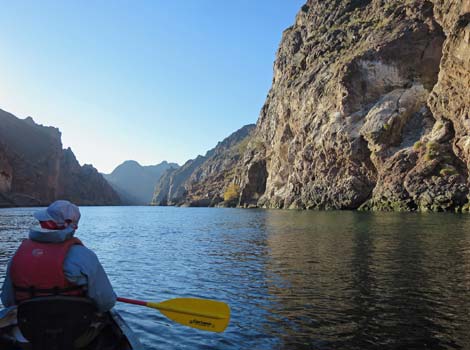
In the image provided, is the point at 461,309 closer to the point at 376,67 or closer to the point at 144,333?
the point at 144,333

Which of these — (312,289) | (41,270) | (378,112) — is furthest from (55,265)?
(378,112)

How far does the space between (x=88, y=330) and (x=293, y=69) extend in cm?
13359

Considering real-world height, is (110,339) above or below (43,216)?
below

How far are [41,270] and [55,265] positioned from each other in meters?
0.23

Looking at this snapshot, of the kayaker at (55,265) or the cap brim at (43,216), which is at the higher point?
the cap brim at (43,216)

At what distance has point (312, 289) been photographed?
1516cm

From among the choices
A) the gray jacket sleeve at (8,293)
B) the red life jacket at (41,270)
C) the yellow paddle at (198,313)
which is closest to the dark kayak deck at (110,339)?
the gray jacket sleeve at (8,293)

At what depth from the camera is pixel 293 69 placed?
132250 millimetres

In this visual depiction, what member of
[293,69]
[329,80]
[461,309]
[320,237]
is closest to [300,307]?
[461,309]

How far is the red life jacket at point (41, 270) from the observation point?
5.85m

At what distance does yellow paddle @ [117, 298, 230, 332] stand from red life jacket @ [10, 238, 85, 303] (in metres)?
2.25

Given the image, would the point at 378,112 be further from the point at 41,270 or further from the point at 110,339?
the point at 41,270

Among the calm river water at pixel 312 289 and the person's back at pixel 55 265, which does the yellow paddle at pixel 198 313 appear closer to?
→ the person's back at pixel 55 265

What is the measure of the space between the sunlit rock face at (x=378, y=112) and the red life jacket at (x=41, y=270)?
6683 centimetres
